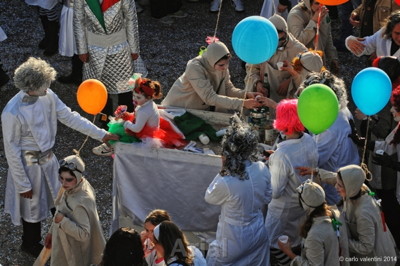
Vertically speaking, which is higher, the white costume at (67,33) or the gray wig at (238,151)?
the gray wig at (238,151)

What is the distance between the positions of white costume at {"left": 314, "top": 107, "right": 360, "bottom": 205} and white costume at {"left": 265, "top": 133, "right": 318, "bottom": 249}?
0.90 feet

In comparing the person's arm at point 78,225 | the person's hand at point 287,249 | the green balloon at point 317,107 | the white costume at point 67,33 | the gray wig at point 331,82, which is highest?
the green balloon at point 317,107

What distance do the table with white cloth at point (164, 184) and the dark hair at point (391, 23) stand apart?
2295 millimetres

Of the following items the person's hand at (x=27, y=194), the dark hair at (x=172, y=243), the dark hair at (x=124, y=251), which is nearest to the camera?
the dark hair at (x=124, y=251)

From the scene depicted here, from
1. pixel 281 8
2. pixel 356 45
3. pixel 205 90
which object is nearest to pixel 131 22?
pixel 205 90

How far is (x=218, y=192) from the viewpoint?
15.0 ft

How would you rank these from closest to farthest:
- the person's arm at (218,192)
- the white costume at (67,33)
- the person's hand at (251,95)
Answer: the person's arm at (218,192) → the person's hand at (251,95) → the white costume at (67,33)

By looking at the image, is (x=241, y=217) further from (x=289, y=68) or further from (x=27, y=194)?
(x=289, y=68)

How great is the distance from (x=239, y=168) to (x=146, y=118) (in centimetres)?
111

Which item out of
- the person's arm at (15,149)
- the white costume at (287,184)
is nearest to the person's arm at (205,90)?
the white costume at (287,184)

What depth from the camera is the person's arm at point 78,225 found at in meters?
4.67

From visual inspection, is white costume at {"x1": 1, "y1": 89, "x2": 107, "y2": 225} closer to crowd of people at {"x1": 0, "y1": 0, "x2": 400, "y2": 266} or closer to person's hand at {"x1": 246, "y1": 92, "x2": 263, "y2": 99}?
crowd of people at {"x1": 0, "y1": 0, "x2": 400, "y2": 266}

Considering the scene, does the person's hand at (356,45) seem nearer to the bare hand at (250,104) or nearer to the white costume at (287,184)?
the bare hand at (250,104)

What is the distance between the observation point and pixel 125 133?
5.43 metres
